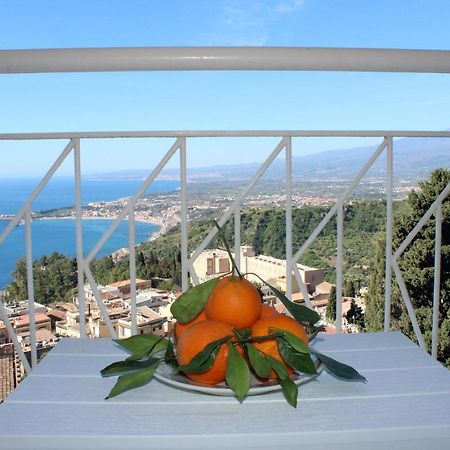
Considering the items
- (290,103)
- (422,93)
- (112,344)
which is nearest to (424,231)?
(290,103)

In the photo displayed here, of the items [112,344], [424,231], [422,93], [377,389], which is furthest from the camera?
[422,93]

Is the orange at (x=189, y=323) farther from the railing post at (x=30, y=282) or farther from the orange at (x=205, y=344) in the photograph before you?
the railing post at (x=30, y=282)

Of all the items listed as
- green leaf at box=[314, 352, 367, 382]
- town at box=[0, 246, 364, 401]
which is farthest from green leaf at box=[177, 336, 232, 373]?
town at box=[0, 246, 364, 401]

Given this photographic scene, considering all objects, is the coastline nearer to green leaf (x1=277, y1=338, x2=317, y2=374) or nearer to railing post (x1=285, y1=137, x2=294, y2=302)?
railing post (x1=285, y1=137, x2=294, y2=302)

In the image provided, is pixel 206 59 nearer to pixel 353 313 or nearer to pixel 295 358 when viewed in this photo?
pixel 295 358

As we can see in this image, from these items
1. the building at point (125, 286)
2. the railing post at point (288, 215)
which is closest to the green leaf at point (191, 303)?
the railing post at point (288, 215)

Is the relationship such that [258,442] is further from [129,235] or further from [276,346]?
[129,235]

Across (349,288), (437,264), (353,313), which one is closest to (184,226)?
(437,264)
